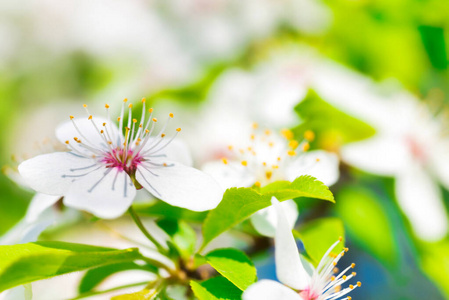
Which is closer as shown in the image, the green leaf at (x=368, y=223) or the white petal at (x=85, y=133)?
the white petal at (x=85, y=133)

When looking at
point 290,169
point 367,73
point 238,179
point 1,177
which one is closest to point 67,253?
point 238,179

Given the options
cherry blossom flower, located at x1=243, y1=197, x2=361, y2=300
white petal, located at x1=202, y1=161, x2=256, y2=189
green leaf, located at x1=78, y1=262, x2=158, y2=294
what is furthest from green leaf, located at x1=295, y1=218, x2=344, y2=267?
green leaf, located at x1=78, y1=262, x2=158, y2=294

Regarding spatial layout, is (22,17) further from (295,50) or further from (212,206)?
(212,206)

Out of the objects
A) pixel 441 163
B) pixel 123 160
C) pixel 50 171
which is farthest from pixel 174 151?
pixel 441 163

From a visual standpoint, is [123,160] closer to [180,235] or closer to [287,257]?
[180,235]

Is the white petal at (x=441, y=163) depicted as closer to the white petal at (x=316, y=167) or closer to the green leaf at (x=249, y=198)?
the white petal at (x=316, y=167)

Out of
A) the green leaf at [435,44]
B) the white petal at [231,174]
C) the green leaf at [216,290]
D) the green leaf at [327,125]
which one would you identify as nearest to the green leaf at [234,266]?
the green leaf at [216,290]

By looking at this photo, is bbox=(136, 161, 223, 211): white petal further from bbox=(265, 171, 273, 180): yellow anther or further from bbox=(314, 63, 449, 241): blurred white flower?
bbox=(314, 63, 449, 241): blurred white flower
